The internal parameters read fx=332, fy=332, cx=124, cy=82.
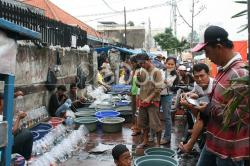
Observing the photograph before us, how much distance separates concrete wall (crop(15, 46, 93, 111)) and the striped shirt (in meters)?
5.33

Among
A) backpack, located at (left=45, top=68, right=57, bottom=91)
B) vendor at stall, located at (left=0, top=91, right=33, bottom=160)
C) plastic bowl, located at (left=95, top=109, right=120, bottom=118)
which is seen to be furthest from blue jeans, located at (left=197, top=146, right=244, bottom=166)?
backpack, located at (left=45, top=68, right=57, bottom=91)

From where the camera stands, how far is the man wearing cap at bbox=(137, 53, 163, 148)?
7.11 m

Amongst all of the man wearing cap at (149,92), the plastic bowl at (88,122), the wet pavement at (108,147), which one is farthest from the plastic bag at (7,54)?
the plastic bowl at (88,122)

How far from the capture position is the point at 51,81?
957 centimetres

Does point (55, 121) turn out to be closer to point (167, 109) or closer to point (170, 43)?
point (167, 109)

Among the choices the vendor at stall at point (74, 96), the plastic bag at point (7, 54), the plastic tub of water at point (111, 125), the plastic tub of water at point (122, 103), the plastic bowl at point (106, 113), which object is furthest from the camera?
the plastic tub of water at point (122, 103)

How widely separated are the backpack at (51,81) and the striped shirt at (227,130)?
690 centimetres

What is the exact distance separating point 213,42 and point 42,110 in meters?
6.66

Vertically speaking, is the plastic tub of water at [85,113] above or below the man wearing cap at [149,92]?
below

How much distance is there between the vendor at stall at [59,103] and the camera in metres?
9.22

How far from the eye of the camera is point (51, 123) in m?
8.24

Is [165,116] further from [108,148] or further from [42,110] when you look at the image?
[42,110]

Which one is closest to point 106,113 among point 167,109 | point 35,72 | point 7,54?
point 35,72

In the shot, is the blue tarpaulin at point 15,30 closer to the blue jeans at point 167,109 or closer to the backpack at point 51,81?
the blue jeans at point 167,109
